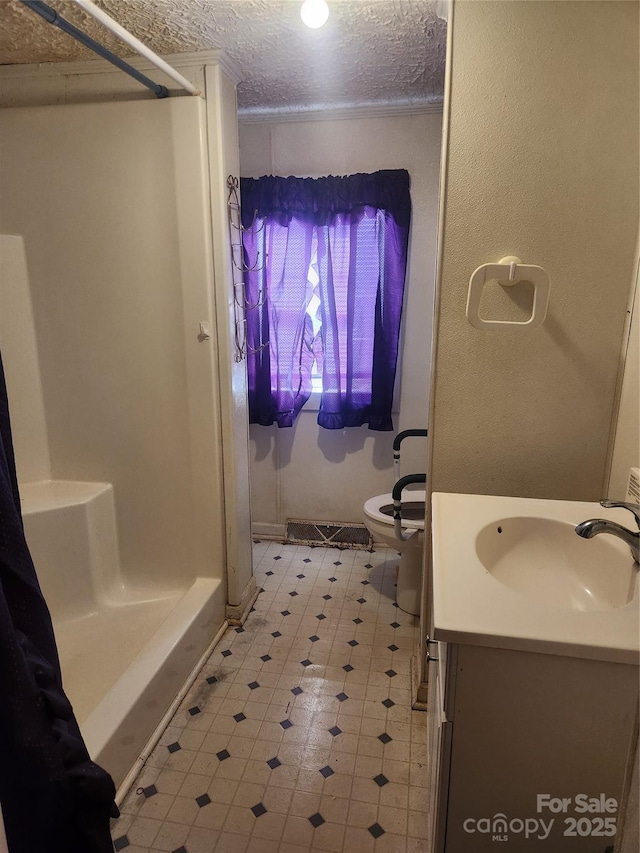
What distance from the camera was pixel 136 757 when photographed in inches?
65.2

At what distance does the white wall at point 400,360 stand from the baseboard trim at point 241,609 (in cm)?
69

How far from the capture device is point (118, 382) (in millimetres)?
2162

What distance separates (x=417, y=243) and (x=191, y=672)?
2.20m

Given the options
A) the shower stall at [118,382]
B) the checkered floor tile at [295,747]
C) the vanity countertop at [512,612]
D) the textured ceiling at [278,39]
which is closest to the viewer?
the vanity countertop at [512,612]

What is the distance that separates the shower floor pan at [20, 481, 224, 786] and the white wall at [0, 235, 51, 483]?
0.12 m

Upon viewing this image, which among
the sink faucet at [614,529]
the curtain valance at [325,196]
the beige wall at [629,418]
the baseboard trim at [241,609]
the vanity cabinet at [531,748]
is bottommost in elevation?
the baseboard trim at [241,609]

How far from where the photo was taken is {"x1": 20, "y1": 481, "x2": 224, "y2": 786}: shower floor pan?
167cm

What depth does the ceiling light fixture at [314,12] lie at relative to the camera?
60.1 inches

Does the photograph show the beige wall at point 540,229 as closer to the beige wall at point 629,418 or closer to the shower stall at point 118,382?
the beige wall at point 629,418

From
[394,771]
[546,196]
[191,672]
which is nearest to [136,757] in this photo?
[191,672]

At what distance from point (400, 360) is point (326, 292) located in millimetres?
528

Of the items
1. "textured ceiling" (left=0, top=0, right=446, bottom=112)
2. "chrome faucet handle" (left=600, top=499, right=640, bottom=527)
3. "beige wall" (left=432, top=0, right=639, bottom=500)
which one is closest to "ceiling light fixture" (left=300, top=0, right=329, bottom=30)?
"textured ceiling" (left=0, top=0, right=446, bottom=112)

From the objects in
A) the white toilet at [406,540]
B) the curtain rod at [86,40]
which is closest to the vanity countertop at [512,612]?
the white toilet at [406,540]

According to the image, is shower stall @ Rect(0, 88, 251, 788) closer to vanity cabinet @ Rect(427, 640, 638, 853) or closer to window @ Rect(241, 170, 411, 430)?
window @ Rect(241, 170, 411, 430)
